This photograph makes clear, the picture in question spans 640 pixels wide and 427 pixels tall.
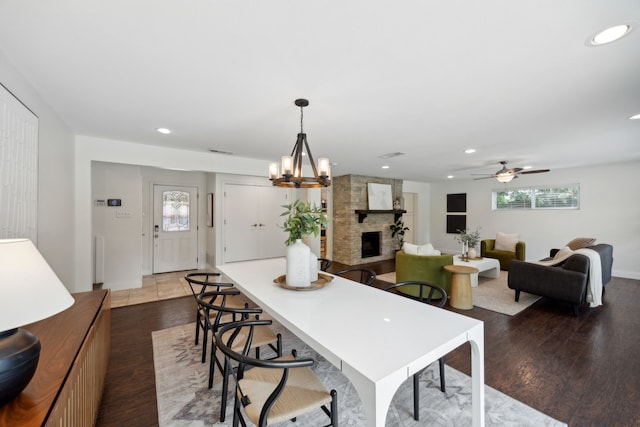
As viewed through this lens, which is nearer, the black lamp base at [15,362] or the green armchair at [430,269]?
the black lamp base at [15,362]

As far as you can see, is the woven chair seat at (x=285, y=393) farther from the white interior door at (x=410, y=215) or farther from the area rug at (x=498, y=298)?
the white interior door at (x=410, y=215)

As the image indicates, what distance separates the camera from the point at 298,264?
6.66ft

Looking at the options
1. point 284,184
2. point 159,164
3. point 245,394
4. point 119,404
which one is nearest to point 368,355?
point 245,394

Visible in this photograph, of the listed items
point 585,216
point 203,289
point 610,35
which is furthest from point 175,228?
point 585,216

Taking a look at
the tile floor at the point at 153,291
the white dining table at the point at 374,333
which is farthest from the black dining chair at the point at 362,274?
the tile floor at the point at 153,291

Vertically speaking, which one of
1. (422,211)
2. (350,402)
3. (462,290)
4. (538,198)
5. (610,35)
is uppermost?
(610,35)

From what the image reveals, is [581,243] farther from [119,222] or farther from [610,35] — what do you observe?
[119,222]

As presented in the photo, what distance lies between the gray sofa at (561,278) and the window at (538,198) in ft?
8.27

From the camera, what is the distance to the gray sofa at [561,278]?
11.0ft

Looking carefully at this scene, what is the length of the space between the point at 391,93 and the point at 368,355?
79.8 inches

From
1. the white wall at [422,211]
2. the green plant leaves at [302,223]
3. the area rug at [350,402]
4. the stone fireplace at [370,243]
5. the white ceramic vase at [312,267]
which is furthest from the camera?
the white wall at [422,211]

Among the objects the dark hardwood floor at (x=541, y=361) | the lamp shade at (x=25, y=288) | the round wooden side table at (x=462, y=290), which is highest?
the lamp shade at (x=25, y=288)

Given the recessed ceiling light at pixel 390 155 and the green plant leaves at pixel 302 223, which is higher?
the recessed ceiling light at pixel 390 155

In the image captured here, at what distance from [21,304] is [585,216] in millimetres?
8459
